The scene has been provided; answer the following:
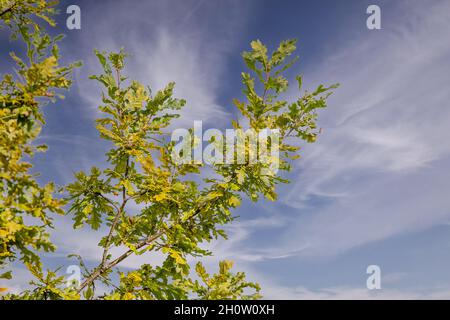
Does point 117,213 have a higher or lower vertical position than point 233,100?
lower

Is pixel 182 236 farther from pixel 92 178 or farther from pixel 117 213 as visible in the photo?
pixel 92 178

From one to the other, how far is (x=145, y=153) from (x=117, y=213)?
1249mm

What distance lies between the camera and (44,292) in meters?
5.27

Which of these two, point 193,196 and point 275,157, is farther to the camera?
point 193,196

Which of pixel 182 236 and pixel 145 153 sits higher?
pixel 145 153

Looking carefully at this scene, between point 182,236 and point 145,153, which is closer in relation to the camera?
point 182,236

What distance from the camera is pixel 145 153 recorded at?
6.45 metres
